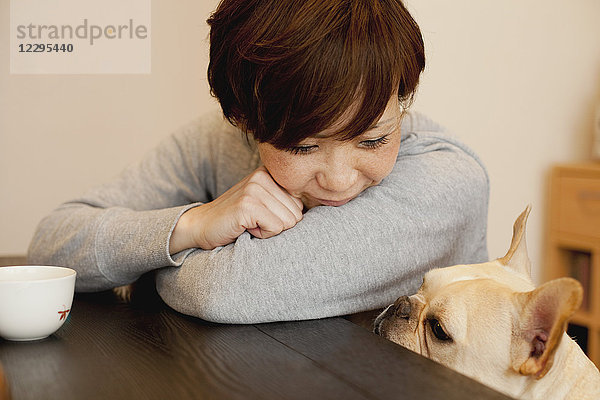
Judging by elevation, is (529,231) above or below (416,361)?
below

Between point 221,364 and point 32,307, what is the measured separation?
25cm

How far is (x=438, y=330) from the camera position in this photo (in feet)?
2.93

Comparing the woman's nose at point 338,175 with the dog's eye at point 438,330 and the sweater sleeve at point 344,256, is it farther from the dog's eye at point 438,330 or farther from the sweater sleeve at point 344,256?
the dog's eye at point 438,330

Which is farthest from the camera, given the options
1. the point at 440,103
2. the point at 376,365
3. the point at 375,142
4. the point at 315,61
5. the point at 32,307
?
the point at 440,103

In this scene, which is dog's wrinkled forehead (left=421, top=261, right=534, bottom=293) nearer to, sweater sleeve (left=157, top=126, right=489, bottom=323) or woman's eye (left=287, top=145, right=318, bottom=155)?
sweater sleeve (left=157, top=126, right=489, bottom=323)

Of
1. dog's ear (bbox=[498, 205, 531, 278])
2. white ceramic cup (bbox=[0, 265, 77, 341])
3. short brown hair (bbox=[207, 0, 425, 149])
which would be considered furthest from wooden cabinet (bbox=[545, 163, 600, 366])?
white ceramic cup (bbox=[0, 265, 77, 341])

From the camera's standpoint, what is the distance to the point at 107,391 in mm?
588

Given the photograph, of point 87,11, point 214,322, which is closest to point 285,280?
point 214,322

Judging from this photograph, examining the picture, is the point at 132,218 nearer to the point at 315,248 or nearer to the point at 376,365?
the point at 315,248

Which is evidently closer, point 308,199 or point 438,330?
point 438,330

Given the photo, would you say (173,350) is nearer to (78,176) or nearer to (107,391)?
(107,391)

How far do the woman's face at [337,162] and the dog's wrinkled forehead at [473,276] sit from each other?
0.59ft

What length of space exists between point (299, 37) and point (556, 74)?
191cm

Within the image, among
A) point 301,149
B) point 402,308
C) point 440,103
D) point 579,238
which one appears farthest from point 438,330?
point 579,238
